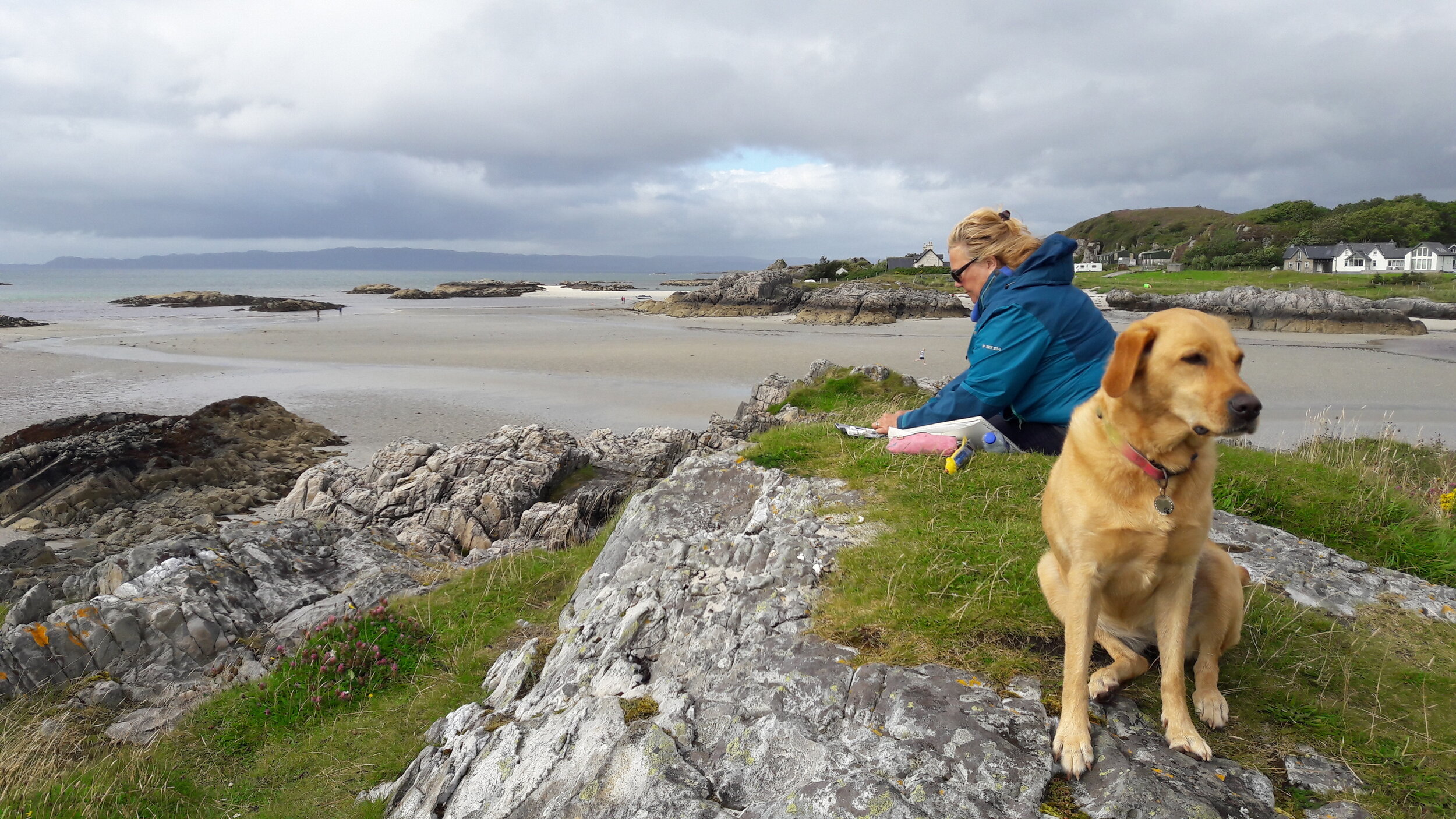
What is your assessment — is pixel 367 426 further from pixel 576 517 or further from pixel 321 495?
pixel 576 517

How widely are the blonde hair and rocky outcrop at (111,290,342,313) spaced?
73720 millimetres

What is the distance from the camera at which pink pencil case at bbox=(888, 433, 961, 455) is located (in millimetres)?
7195

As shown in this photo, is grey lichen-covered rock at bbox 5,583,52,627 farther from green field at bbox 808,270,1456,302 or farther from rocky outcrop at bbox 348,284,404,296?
rocky outcrop at bbox 348,284,404,296

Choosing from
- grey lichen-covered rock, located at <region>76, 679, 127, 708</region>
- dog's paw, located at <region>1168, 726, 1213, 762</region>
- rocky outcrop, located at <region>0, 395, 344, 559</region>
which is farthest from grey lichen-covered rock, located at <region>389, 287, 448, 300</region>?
dog's paw, located at <region>1168, 726, 1213, 762</region>

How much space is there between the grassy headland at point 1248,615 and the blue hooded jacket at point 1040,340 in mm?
781

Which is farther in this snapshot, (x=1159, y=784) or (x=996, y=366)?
(x=996, y=366)

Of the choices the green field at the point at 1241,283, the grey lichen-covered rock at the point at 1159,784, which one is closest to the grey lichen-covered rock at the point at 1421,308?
the green field at the point at 1241,283

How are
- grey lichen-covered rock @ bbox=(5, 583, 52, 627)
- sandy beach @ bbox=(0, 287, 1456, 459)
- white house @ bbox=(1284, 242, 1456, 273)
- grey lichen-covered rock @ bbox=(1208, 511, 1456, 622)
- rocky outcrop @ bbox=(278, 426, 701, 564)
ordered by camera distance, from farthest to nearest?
white house @ bbox=(1284, 242, 1456, 273), sandy beach @ bbox=(0, 287, 1456, 459), rocky outcrop @ bbox=(278, 426, 701, 564), grey lichen-covered rock @ bbox=(5, 583, 52, 627), grey lichen-covered rock @ bbox=(1208, 511, 1456, 622)

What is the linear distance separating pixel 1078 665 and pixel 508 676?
422 cm

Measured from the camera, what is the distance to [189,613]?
7.57m

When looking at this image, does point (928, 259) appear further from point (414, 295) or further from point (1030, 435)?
point (1030, 435)

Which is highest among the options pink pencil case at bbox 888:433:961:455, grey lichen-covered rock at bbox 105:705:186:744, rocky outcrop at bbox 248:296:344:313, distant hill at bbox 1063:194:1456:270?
distant hill at bbox 1063:194:1456:270

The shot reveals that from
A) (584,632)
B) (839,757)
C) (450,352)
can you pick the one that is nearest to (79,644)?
(584,632)

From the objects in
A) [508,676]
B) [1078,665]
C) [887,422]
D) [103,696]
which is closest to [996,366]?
[887,422]
